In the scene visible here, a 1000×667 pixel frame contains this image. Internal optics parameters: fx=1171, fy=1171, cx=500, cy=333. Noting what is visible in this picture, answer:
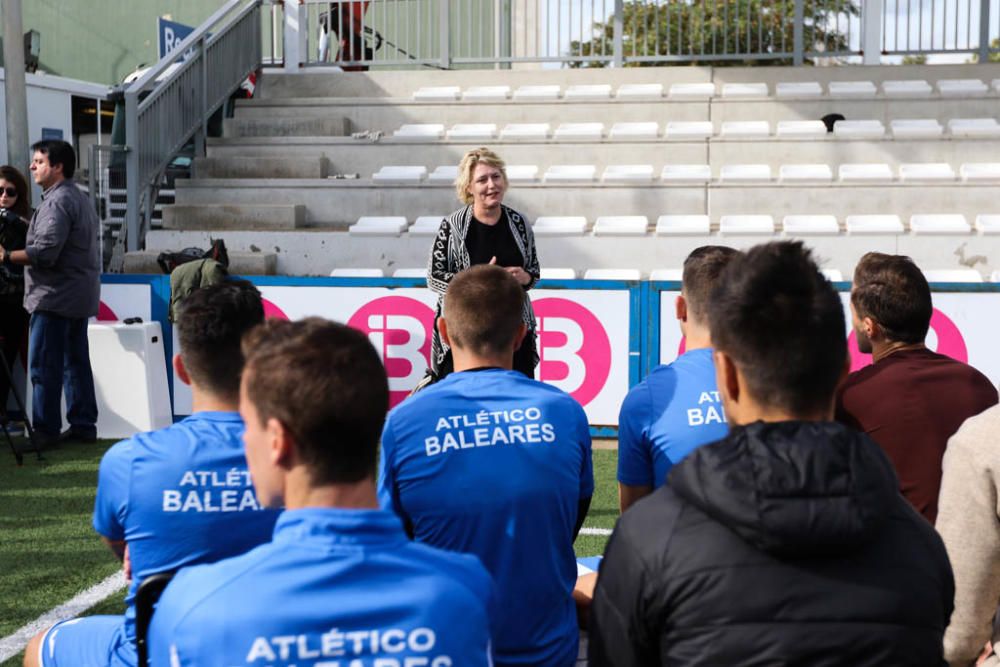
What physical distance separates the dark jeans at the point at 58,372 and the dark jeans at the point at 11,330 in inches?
15.8

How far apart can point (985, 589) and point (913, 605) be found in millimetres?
959

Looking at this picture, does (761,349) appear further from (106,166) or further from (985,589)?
(106,166)

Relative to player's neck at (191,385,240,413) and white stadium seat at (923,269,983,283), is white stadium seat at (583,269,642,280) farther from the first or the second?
player's neck at (191,385,240,413)

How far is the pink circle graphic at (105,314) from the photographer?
8969 millimetres

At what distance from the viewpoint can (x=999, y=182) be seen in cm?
1125

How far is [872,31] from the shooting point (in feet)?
46.5

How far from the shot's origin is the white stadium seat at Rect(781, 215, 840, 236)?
416 inches

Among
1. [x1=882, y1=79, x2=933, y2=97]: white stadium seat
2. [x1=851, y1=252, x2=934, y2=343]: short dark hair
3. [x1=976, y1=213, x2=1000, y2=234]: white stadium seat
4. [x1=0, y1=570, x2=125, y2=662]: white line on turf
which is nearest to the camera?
[x1=851, y1=252, x2=934, y2=343]: short dark hair

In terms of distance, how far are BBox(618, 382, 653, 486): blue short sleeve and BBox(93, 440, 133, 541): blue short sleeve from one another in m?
1.35

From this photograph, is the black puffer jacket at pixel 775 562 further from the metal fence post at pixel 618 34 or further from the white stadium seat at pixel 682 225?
Result: the metal fence post at pixel 618 34

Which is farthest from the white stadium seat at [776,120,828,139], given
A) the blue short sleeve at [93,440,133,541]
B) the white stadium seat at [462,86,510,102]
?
the blue short sleeve at [93,440,133,541]

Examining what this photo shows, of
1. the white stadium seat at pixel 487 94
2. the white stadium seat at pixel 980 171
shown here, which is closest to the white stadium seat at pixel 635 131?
the white stadium seat at pixel 487 94

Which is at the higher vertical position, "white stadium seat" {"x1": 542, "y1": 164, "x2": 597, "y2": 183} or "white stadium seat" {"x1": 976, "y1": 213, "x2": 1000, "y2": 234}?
"white stadium seat" {"x1": 542, "y1": 164, "x2": 597, "y2": 183}

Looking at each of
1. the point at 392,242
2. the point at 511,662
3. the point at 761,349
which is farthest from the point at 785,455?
the point at 392,242
